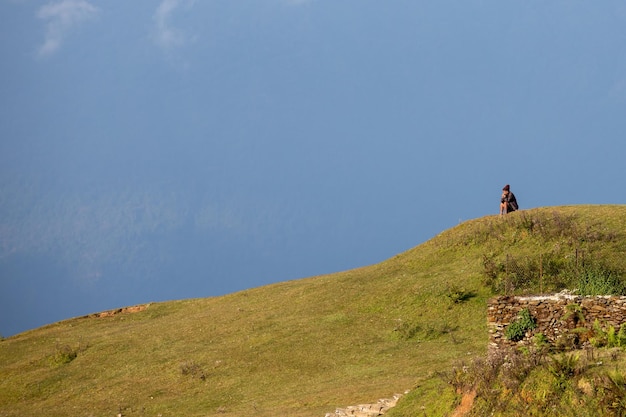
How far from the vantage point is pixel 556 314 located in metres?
27.5

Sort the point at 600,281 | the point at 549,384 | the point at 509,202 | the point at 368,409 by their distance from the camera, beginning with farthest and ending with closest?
the point at 509,202 < the point at 600,281 < the point at 368,409 < the point at 549,384

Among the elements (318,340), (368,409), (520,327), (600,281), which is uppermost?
(318,340)

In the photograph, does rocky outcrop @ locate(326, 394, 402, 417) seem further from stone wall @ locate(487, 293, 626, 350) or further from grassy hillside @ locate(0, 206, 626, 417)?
stone wall @ locate(487, 293, 626, 350)

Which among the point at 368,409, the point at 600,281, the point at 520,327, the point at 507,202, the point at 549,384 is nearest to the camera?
the point at 549,384

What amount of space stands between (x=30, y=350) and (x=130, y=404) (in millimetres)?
19647

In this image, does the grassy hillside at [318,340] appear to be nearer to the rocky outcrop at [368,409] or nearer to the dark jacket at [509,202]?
the rocky outcrop at [368,409]

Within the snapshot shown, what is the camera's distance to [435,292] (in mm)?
45094

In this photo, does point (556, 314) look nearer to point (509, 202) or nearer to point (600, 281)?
point (600, 281)

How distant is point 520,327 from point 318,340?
15.8 meters

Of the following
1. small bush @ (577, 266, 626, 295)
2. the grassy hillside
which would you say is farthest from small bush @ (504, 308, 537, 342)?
small bush @ (577, 266, 626, 295)

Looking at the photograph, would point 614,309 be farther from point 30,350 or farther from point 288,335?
point 30,350

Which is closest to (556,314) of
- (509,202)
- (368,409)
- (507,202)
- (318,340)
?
(368,409)

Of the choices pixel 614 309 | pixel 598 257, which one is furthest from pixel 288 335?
pixel 614 309

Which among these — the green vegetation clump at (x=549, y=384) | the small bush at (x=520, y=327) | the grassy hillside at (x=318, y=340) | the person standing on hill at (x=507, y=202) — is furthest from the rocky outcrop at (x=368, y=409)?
the person standing on hill at (x=507, y=202)
